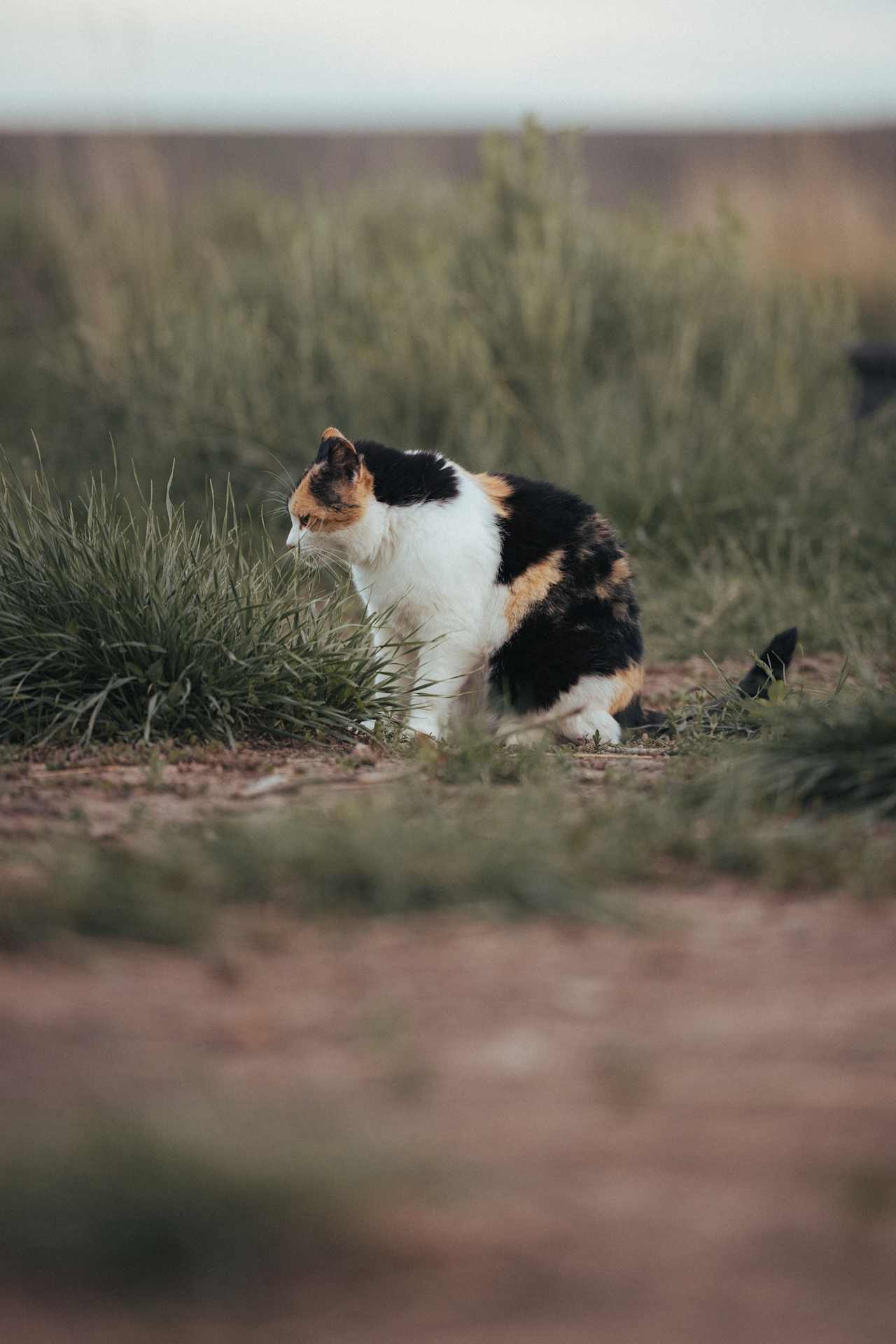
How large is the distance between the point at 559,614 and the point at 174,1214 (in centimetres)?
249

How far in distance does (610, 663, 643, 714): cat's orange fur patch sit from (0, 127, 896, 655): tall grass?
121cm

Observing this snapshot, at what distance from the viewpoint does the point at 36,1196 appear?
1.35 meters

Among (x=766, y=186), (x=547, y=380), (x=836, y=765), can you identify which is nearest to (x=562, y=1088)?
(x=836, y=765)

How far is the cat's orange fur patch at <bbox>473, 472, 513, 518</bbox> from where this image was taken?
12.3 ft

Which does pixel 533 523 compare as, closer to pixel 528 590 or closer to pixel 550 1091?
pixel 528 590

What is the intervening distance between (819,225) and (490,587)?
23.0 ft

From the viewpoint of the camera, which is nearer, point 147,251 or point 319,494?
point 319,494

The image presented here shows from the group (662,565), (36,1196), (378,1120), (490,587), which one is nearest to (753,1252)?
(378,1120)

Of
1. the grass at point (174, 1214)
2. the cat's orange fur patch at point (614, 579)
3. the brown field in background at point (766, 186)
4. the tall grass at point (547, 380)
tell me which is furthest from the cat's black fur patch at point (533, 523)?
the brown field in background at point (766, 186)

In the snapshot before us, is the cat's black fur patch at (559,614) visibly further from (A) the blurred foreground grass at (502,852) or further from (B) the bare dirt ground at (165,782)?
(A) the blurred foreground grass at (502,852)

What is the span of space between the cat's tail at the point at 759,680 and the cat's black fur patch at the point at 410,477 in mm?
782

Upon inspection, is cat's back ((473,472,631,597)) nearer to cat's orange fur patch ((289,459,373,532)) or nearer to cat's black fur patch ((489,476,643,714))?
cat's black fur patch ((489,476,643,714))

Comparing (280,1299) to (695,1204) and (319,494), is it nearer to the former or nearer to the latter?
(695,1204)

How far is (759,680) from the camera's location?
359cm
